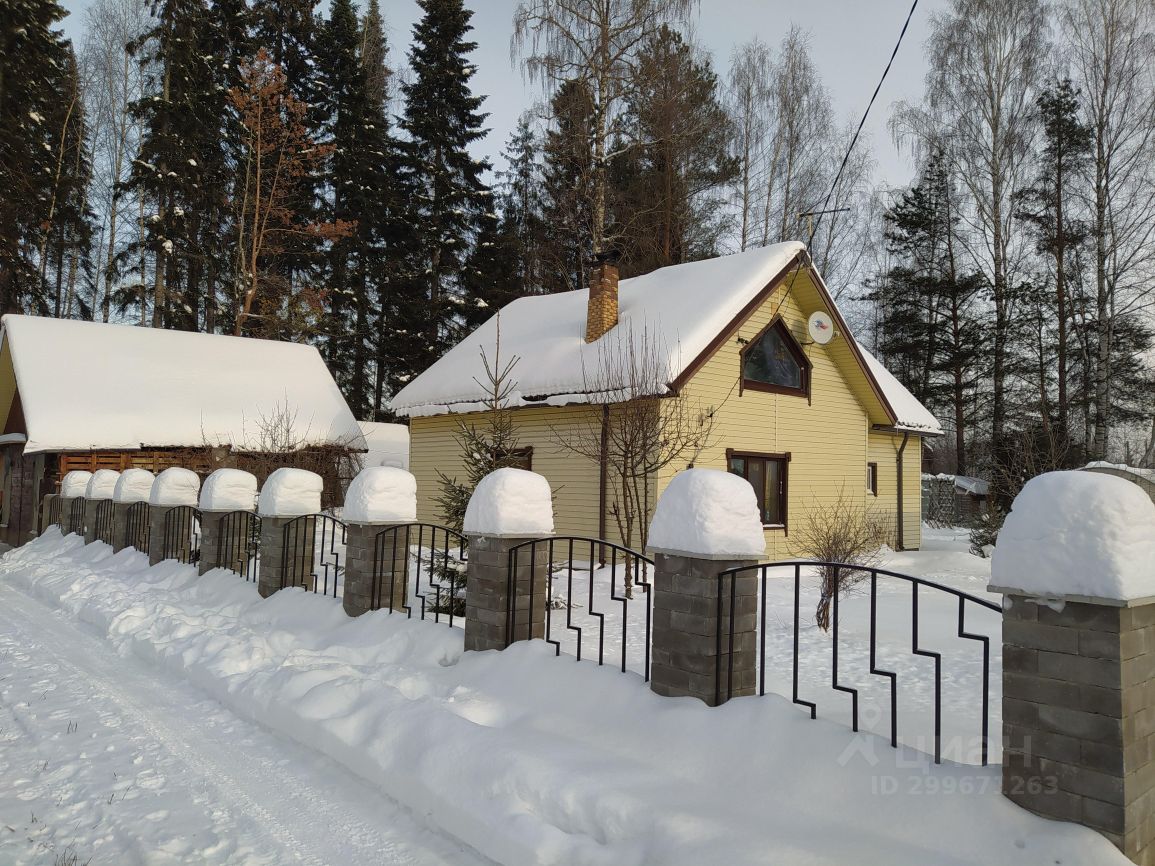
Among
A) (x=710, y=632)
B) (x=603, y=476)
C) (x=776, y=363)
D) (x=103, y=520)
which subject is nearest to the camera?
(x=710, y=632)

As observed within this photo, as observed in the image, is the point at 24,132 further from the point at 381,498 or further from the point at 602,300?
the point at 381,498

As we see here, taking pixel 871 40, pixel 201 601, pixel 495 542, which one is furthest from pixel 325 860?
pixel 871 40

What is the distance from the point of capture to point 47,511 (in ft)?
51.1

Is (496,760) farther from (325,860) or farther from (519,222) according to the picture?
(519,222)

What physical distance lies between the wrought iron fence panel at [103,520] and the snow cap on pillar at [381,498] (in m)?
8.05

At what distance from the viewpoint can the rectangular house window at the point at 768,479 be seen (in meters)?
13.8

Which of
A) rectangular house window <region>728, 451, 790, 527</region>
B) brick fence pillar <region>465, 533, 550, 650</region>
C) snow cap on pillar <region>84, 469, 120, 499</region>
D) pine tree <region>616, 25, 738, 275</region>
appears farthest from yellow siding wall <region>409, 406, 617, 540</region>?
pine tree <region>616, 25, 738, 275</region>

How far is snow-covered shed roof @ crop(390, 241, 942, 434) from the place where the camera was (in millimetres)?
12555

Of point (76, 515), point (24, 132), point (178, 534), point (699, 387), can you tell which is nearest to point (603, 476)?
point (699, 387)

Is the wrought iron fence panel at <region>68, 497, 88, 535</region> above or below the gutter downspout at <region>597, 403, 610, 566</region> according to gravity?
below

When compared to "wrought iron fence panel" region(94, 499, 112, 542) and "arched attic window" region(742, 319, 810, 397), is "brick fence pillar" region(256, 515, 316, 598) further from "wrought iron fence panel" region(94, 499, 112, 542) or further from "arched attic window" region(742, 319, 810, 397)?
"arched attic window" region(742, 319, 810, 397)

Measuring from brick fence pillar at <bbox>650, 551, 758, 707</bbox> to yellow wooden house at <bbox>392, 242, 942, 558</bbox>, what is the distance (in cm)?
666

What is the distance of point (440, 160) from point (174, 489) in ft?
69.3

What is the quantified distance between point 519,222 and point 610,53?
12357mm
